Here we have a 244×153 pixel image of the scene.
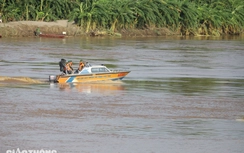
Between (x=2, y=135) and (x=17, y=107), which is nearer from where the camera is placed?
(x=2, y=135)

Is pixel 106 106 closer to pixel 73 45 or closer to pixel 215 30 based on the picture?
pixel 73 45

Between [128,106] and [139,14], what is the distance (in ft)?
154

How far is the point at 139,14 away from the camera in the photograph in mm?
74500

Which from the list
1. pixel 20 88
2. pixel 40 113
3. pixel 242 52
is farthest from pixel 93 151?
pixel 242 52

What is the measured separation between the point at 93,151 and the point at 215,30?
203 feet

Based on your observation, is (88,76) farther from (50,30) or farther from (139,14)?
(139,14)

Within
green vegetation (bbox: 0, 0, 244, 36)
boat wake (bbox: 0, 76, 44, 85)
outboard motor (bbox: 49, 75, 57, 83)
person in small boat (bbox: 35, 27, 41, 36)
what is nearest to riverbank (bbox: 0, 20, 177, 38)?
person in small boat (bbox: 35, 27, 41, 36)

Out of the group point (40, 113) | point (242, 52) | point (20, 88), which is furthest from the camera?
point (242, 52)

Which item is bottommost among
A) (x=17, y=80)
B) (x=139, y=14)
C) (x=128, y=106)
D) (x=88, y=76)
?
(x=128, y=106)

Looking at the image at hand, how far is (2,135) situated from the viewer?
21.9m

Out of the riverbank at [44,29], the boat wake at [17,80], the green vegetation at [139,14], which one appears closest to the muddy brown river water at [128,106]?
the boat wake at [17,80]

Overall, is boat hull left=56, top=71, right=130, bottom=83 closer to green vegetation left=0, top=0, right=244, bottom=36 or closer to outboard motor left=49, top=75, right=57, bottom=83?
outboard motor left=49, top=75, right=57, bottom=83

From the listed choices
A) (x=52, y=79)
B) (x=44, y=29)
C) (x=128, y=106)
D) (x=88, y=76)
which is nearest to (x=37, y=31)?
(x=44, y=29)

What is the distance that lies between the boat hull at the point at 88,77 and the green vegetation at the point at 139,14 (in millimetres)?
36146
